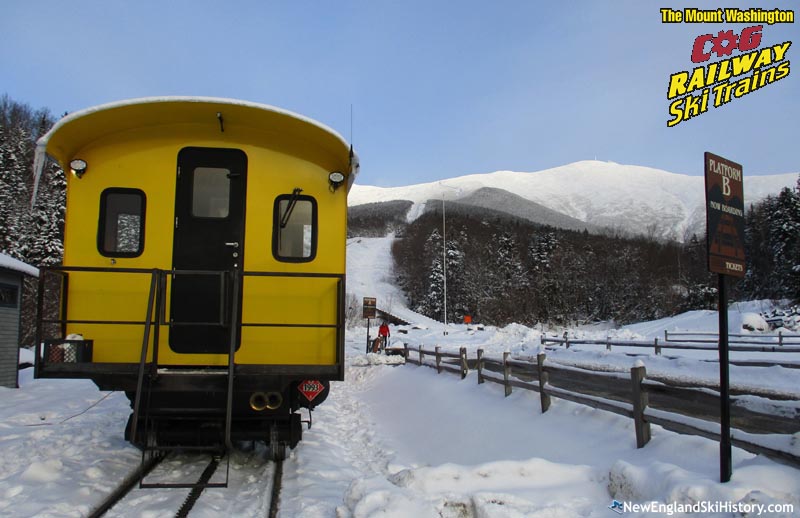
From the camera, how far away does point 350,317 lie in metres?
55.5

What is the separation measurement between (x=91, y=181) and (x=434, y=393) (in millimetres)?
7744

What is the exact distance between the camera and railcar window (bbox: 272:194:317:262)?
6.03 metres

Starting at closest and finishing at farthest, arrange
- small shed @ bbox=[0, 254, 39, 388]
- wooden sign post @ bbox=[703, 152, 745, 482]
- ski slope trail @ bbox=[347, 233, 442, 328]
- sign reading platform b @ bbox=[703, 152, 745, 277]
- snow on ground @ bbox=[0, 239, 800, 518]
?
snow on ground @ bbox=[0, 239, 800, 518]
wooden sign post @ bbox=[703, 152, 745, 482]
sign reading platform b @ bbox=[703, 152, 745, 277]
small shed @ bbox=[0, 254, 39, 388]
ski slope trail @ bbox=[347, 233, 442, 328]

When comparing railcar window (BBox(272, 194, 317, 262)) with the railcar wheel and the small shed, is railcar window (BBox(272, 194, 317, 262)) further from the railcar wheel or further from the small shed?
the small shed

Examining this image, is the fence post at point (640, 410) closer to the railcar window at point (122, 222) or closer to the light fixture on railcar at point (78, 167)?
the railcar window at point (122, 222)

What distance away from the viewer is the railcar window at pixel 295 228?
6031 mm

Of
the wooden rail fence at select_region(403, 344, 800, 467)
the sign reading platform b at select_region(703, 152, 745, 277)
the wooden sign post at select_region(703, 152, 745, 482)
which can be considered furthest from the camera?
the wooden rail fence at select_region(403, 344, 800, 467)

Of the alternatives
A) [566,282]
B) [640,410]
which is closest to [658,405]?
[640,410]

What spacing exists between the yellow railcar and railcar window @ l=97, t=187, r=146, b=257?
1 centimetres

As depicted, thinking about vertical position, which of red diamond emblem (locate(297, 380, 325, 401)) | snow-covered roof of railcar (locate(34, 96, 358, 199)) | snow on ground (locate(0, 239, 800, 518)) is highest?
snow-covered roof of railcar (locate(34, 96, 358, 199))

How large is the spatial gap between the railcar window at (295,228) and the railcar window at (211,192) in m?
0.56

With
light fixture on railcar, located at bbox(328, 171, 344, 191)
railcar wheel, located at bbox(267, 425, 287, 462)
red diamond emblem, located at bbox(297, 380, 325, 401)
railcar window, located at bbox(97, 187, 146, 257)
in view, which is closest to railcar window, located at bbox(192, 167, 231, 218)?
railcar window, located at bbox(97, 187, 146, 257)

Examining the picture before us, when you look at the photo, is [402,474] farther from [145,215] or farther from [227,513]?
[145,215]

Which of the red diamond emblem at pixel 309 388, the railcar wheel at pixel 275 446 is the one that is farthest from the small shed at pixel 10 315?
the red diamond emblem at pixel 309 388
